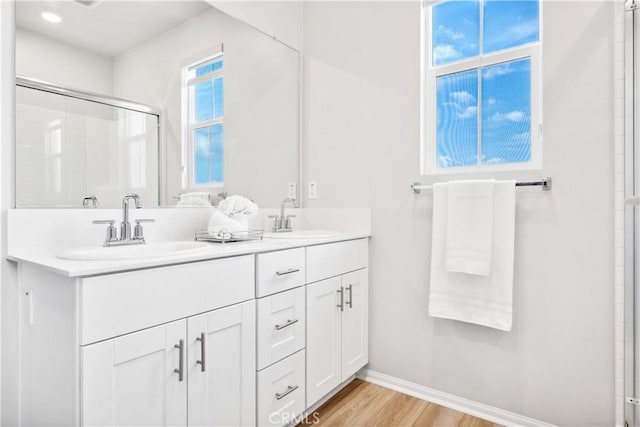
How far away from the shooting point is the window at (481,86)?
171 centimetres

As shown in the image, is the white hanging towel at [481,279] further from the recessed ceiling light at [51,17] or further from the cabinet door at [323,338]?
the recessed ceiling light at [51,17]

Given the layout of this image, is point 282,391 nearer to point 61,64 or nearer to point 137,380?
point 137,380

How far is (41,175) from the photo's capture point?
1.31 m

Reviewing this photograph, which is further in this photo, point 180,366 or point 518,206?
point 518,206

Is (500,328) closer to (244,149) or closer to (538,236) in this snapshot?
(538,236)

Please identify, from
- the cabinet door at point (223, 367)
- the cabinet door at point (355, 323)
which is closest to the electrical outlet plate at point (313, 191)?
the cabinet door at point (355, 323)

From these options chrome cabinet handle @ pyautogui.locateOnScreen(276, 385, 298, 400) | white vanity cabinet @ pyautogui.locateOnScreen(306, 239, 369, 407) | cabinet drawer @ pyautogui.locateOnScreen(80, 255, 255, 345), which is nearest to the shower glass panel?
cabinet drawer @ pyautogui.locateOnScreen(80, 255, 255, 345)

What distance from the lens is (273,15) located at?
219 centimetres

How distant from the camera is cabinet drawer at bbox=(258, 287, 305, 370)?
4.70 ft

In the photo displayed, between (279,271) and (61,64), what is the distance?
111cm

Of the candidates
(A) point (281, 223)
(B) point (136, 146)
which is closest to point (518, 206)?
(A) point (281, 223)

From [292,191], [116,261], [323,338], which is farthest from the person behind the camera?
[292,191]

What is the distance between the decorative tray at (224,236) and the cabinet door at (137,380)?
0.51 metres

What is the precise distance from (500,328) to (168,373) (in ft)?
4.46
